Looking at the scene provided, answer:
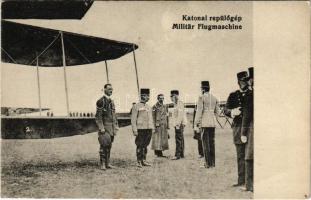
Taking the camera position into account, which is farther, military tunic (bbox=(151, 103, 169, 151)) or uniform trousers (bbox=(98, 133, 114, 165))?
military tunic (bbox=(151, 103, 169, 151))

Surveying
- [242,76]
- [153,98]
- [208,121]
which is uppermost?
[242,76]

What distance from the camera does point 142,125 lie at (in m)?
5.20

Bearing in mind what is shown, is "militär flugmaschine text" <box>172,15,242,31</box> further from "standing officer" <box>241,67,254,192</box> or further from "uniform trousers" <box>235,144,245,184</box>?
"uniform trousers" <box>235,144,245,184</box>

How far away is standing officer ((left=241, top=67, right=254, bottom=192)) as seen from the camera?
472cm

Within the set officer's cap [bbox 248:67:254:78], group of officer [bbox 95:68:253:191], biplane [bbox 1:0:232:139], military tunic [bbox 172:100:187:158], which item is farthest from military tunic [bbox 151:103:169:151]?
officer's cap [bbox 248:67:254:78]

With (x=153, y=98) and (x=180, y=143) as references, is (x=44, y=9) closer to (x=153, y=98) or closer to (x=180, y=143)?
(x=153, y=98)

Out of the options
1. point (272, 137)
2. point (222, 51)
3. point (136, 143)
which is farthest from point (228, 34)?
point (136, 143)

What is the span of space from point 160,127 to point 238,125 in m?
0.94

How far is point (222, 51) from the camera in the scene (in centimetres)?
499

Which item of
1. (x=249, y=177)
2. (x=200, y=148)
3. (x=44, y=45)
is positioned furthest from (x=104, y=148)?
(x=249, y=177)

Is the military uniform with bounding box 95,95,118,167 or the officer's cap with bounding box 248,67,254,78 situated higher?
the officer's cap with bounding box 248,67,254,78

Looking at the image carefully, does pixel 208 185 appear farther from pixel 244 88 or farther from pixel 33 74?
pixel 33 74

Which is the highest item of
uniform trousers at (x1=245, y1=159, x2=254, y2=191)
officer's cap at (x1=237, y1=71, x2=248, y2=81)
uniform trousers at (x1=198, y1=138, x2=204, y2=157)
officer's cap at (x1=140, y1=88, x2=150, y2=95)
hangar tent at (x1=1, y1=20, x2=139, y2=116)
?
hangar tent at (x1=1, y1=20, x2=139, y2=116)

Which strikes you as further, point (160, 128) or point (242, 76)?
point (160, 128)
